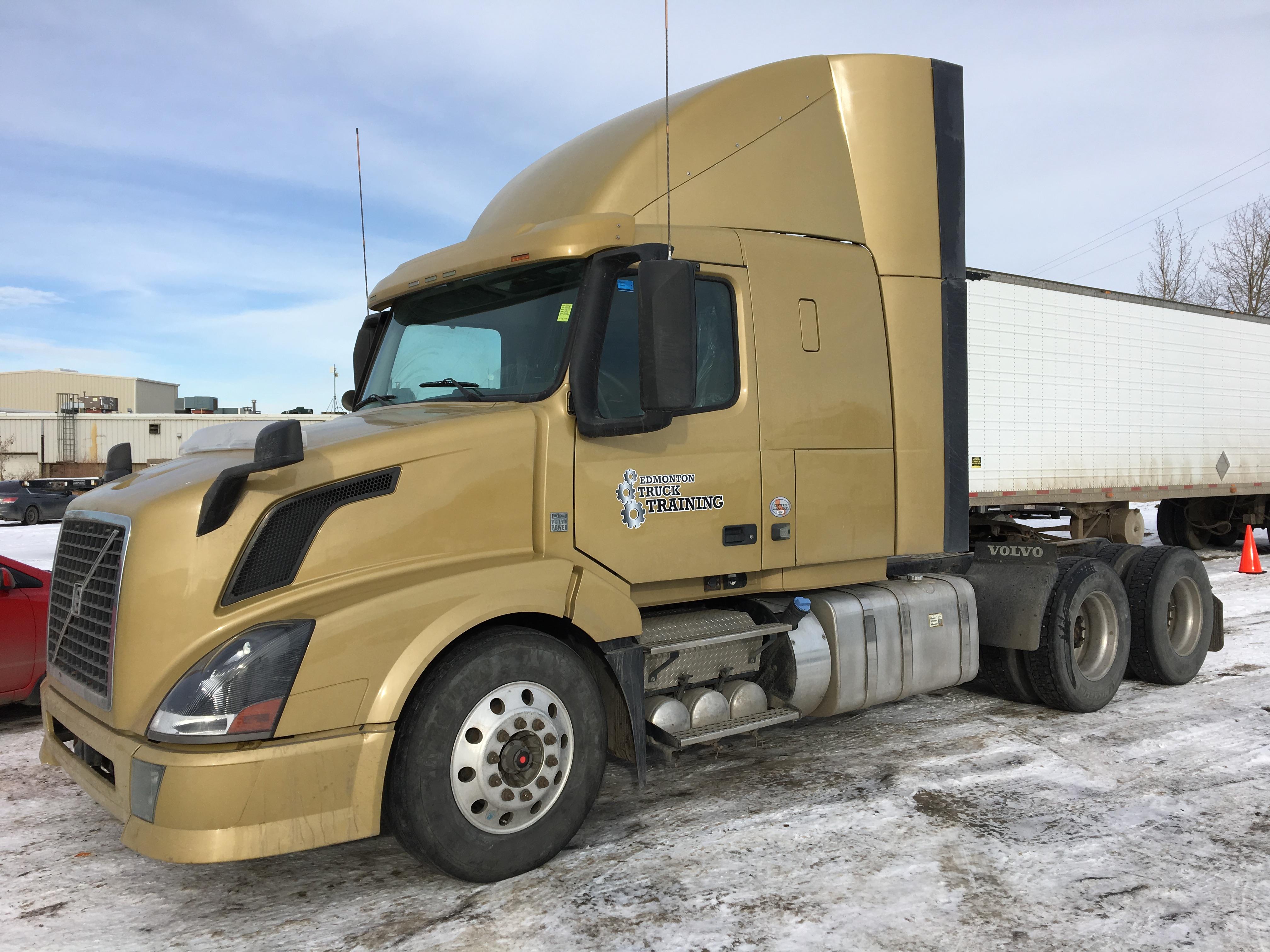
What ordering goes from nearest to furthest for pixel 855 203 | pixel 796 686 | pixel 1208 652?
pixel 796 686 → pixel 855 203 → pixel 1208 652

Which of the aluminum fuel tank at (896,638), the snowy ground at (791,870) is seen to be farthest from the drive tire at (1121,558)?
the aluminum fuel tank at (896,638)

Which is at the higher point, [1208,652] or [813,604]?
[813,604]

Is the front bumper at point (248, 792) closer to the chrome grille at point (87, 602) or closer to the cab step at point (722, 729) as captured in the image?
the chrome grille at point (87, 602)

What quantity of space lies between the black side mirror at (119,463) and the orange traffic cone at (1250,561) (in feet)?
47.9

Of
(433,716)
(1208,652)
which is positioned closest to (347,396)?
(433,716)

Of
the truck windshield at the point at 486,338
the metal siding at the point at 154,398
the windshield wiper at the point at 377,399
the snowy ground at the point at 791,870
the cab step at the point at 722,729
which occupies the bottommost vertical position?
the snowy ground at the point at 791,870

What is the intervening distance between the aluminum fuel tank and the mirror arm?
6.22 ft

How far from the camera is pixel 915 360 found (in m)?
5.64

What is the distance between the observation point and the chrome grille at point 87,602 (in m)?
3.55

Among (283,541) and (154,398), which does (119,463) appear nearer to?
(283,541)

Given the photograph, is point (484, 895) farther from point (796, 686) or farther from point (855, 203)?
point (855, 203)

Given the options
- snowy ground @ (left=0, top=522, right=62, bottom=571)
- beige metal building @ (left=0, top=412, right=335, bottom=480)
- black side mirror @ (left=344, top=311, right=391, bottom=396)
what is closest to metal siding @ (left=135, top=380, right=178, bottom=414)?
beige metal building @ (left=0, top=412, right=335, bottom=480)

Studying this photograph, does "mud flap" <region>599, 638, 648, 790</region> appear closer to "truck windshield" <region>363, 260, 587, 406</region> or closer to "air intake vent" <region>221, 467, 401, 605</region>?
"truck windshield" <region>363, 260, 587, 406</region>

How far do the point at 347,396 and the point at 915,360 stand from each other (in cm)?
345
